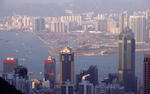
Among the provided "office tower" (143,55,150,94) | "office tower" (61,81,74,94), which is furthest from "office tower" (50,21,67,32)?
"office tower" (143,55,150,94)

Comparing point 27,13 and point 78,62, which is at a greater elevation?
point 27,13

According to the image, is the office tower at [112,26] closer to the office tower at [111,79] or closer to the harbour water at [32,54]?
the harbour water at [32,54]

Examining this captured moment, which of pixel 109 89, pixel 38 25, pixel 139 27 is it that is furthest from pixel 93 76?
pixel 139 27

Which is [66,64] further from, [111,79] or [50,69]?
[111,79]

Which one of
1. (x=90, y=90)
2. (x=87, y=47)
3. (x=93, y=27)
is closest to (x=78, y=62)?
(x=87, y=47)

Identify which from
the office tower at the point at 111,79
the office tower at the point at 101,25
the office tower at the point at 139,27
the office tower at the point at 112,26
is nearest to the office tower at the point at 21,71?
the office tower at the point at 111,79

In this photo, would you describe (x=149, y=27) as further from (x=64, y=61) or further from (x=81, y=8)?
(x=64, y=61)
